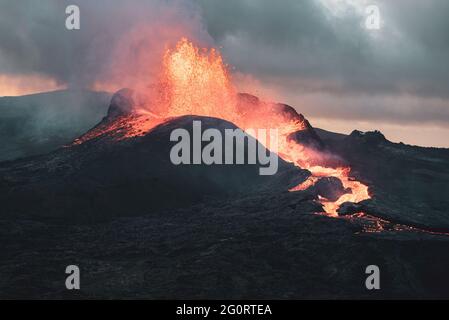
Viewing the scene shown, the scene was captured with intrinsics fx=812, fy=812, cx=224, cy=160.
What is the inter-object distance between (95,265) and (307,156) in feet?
155

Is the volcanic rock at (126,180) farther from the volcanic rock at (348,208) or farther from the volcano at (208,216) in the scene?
the volcanic rock at (348,208)

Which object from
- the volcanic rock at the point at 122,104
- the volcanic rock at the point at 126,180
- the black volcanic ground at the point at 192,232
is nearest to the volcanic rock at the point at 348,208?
the black volcanic ground at the point at 192,232

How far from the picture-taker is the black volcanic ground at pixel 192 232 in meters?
62.5

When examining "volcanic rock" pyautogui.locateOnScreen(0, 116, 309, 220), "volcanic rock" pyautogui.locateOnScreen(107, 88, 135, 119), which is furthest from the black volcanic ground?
"volcanic rock" pyautogui.locateOnScreen(107, 88, 135, 119)

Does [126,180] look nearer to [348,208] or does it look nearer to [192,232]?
[192,232]

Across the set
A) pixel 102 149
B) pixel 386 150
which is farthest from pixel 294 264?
pixel 386 150

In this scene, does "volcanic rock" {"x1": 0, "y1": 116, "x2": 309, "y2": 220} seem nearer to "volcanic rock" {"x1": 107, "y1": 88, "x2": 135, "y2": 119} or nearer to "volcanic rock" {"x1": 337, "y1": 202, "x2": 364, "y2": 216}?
"volcanic rock" {"x1": 337, "y1": 202, "x2": 364, "y2": 216}

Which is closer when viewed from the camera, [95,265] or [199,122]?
[95,265]

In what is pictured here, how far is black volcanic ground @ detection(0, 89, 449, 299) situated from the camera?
62531 mm

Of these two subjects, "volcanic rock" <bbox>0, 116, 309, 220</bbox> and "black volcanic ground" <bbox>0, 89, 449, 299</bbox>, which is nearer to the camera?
"black volcanic ground" <bbox>0, 89, 449, 299</bbox>

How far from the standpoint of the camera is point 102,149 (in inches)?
3893

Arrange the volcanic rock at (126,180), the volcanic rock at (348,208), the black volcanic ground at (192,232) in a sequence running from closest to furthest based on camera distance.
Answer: the black volcanic ground at (192,232) < the volcanic rock at (348,208) < the volcanic rock at (126,180)
